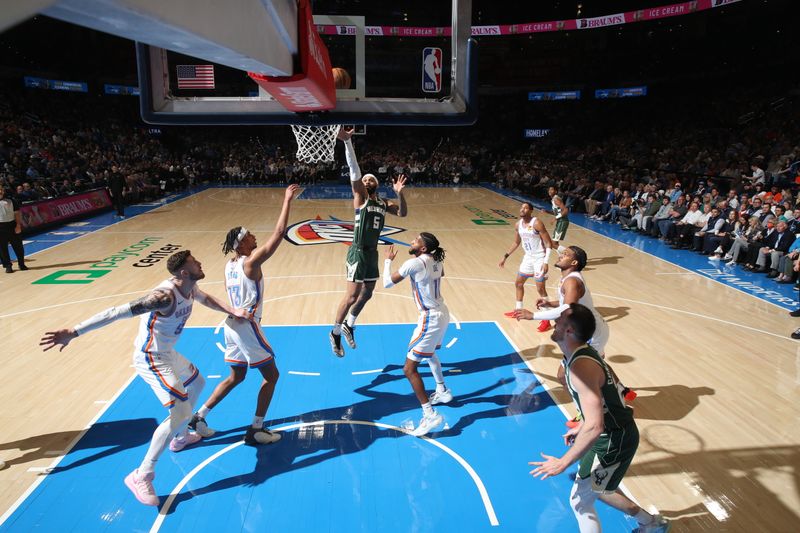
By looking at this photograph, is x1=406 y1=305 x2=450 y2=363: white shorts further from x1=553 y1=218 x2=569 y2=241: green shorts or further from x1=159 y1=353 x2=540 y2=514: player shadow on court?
x1=553 y1=218 x2=569 y2=241: green shorts

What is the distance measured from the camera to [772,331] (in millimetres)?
8281

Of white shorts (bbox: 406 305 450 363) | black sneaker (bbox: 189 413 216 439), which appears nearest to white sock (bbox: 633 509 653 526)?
white shorts (bbox: 406 305 450 363)

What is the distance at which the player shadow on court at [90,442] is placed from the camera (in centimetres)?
492

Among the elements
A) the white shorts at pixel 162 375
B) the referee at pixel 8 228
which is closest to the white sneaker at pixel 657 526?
the white shorts at pixel 162 375

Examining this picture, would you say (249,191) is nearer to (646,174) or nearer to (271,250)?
(646,174)

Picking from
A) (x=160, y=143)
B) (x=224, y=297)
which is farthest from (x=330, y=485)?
(x=160, y=143)

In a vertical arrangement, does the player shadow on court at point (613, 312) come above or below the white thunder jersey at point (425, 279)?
below

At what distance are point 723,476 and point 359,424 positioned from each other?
340 centimetres

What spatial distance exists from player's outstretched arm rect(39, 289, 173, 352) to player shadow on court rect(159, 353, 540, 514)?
5.21ft

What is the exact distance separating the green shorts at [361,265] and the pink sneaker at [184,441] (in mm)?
2465

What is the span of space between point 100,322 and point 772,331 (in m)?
9.11

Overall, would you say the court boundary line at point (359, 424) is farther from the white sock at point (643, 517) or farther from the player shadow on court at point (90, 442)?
the white sock at point (643, 517)

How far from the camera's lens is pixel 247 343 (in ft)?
16.0

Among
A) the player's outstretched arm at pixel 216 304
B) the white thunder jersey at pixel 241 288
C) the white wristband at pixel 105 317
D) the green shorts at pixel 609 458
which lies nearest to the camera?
the green shorts at pixel 609 458
